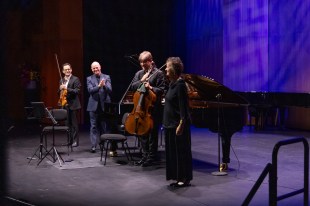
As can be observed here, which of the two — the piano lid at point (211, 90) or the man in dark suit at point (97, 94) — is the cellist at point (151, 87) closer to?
the piano lid at point (211, 90)

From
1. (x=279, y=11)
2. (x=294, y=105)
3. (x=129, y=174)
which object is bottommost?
(x=129, y=174)

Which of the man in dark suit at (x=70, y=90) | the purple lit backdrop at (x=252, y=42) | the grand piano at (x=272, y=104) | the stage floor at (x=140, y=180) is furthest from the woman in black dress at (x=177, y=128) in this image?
the purple lit backdrop at (x=252, y=42)

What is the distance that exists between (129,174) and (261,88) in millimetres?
7209

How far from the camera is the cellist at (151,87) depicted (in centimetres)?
716

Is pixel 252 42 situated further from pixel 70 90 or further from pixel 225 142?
pixel 225 142

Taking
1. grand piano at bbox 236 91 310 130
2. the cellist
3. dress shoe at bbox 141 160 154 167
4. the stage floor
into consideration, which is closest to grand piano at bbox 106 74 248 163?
the cellist

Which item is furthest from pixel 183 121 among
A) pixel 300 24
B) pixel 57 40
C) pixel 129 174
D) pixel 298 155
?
pixel 57 40

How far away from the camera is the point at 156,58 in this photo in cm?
1572

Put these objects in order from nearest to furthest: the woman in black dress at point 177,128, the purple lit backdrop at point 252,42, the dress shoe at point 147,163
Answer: the woman in black dress at point 177,128, the dress shoe at point 147,163, the purple lit backdrop at point 252,42

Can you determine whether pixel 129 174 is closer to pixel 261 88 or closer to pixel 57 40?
pixel 261 88

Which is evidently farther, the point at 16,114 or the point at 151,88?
the point at 16,114

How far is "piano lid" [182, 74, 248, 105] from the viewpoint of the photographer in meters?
6.71

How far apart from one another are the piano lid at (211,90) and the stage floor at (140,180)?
3.42ft

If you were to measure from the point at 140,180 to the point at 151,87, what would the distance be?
132 centimetres
